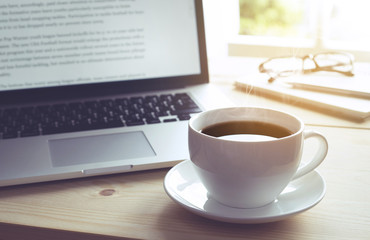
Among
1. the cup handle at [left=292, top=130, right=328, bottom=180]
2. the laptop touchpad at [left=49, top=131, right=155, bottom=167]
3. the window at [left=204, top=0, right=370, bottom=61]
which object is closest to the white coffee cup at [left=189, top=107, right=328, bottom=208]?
the cup handle at [left=292, top=130, right=328, bottom=180]

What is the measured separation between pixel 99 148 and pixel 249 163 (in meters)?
0.26

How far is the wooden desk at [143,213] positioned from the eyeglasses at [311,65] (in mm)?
363

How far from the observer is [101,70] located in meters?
0.80

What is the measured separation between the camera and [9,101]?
0.76 m

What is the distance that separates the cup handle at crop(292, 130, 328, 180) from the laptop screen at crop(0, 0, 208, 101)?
1.34ft

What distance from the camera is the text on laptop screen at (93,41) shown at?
30.0 inches

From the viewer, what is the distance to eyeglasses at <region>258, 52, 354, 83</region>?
906 millimetres

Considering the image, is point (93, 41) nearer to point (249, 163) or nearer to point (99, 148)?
point (99, 148)

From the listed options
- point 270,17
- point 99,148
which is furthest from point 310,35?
point 270,17

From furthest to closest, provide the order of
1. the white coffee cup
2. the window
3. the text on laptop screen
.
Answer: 1. the window
2. the text on laptop screen
3. the white coffee cup

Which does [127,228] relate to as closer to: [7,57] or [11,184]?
[11,184]

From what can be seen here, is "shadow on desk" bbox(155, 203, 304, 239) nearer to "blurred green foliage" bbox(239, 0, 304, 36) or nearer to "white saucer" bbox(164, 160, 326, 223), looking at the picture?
"white saucer" bbox(164, 160, 326, 223)

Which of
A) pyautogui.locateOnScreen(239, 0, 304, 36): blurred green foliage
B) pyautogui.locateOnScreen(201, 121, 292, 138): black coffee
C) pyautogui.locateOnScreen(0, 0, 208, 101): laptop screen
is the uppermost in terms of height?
pyautogui.locateOnScreen(0, 0, 208, 101): laptop screen

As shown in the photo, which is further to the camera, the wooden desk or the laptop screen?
the laptop screen
